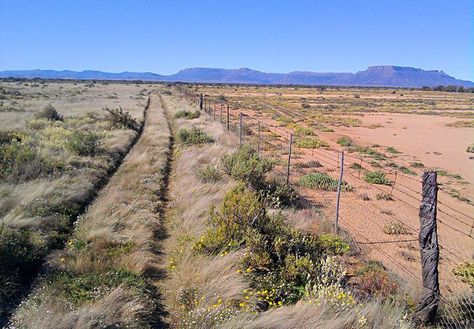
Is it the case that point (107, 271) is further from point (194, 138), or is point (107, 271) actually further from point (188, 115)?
Result: point (188, 115)

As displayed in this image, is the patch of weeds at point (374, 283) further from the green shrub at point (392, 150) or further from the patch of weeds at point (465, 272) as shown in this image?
the green shrub at point (392, 150)

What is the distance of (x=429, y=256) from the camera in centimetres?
470

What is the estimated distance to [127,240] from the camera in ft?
22.5

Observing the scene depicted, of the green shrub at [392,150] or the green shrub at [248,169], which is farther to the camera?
the green shrub at [392,150]

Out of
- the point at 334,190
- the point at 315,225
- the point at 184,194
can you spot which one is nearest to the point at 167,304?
the point at 315,225

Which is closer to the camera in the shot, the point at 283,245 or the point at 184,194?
the point at 283,245

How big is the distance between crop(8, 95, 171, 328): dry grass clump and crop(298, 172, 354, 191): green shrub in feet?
16.8

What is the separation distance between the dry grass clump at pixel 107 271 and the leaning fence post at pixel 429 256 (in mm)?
3174

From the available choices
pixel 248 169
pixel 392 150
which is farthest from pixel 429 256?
pixel 392 150

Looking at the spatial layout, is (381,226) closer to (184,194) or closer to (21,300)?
(184,194)

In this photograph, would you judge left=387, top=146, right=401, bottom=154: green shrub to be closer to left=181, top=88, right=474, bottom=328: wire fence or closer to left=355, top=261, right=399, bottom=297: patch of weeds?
left=181, top=88, right=474, bottom=328: wire fence

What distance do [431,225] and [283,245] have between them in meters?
2.10

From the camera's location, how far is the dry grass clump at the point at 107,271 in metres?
4.38

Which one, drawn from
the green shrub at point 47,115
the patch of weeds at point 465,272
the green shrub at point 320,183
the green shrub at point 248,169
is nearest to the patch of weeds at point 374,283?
the patch of weeds at point 465,272
